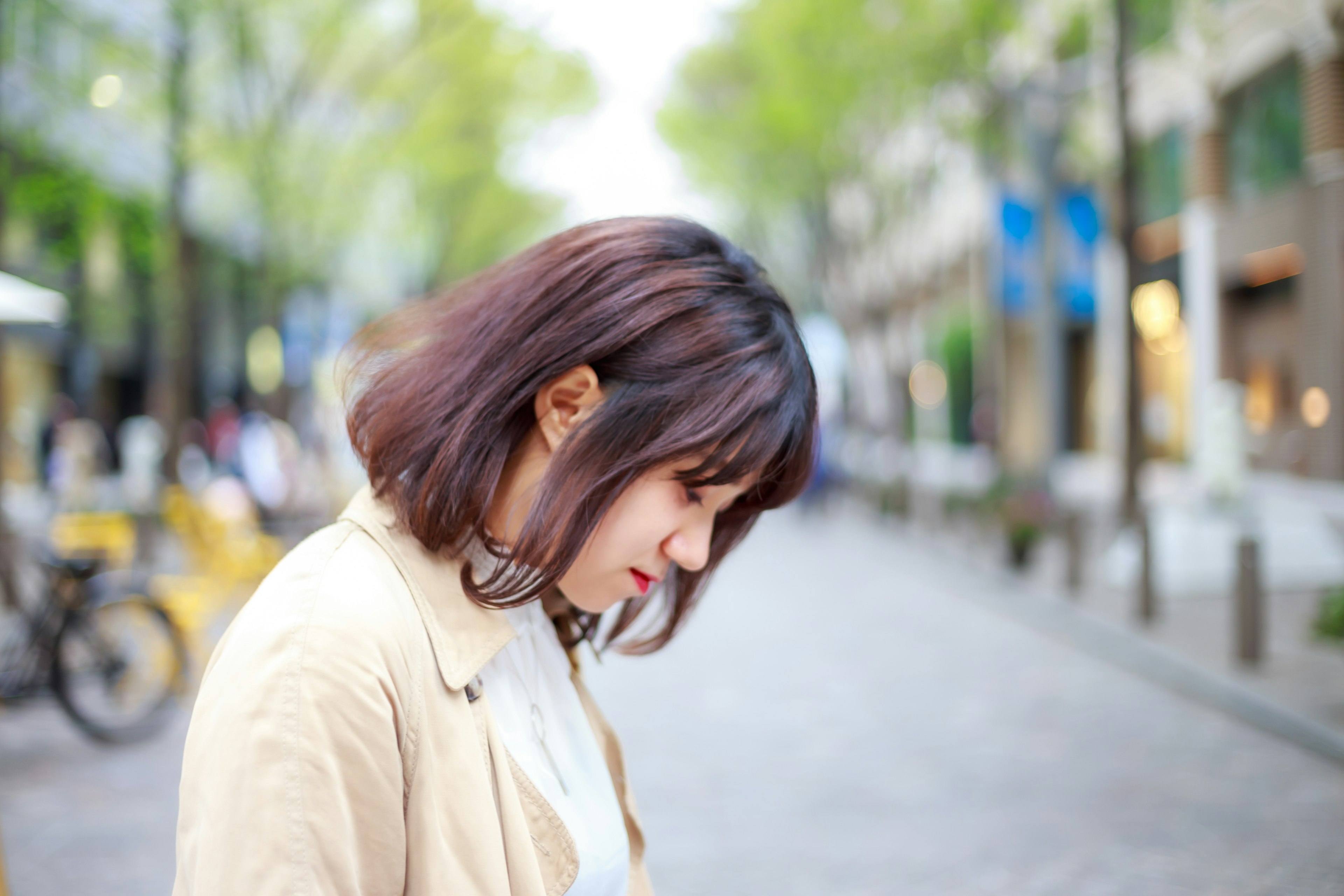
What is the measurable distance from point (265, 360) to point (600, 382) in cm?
3487

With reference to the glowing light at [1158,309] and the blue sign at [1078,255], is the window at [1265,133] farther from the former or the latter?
the glowing light at [1158,309]

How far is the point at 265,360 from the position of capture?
1345 inches

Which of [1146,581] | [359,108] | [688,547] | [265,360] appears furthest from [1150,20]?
[265,360]

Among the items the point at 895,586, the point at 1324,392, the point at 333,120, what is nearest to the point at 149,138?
the point at 333,120

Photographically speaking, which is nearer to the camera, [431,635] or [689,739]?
[431,635]

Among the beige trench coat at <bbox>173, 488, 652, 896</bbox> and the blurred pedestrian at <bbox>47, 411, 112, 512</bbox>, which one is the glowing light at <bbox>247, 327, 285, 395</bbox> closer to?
the blurred pedestrian at <bbox>47, 411, 112, 512</bbox>

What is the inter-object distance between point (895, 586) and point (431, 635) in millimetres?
12119

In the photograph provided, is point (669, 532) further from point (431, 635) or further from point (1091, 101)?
point (1091, 101)

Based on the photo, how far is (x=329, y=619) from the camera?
118 centimetres

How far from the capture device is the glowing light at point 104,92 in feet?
43.7

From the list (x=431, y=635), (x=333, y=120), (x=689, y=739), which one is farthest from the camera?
(x=333, y=120)

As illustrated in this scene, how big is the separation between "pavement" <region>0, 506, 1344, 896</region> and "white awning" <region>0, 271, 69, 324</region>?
2495 mm

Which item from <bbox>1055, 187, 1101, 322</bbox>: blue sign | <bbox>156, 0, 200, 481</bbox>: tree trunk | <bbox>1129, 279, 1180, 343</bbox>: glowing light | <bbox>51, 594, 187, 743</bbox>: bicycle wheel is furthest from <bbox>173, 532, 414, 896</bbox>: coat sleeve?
<bbox>1129, 279, 1180, 343</bbox>: glowing light

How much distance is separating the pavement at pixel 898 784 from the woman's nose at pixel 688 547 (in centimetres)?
325
